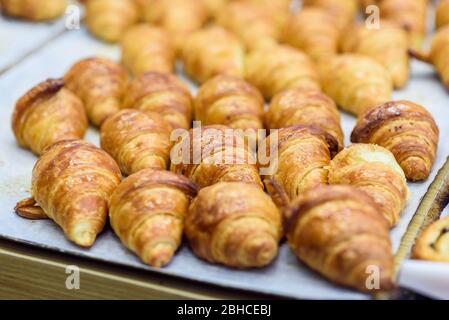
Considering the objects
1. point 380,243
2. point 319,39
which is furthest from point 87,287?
point 319,39

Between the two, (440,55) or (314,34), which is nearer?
(440,55)

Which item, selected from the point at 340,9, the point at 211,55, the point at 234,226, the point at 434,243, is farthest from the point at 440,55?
the point at 234,226

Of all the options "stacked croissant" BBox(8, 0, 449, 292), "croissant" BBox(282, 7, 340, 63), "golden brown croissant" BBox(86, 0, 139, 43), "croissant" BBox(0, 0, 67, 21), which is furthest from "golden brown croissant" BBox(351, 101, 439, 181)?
"croissant" BBox(0, 0, 67, 21)

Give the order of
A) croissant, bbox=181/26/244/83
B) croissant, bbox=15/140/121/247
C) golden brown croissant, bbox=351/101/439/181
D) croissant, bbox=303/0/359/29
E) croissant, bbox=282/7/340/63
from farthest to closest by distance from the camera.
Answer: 1. croissant, bbox=303/0/359/29
2. croissant, bbox=282/7/340/63
3. croissant, bbox=181/26/244/83
4. golden brown croissant, bbox=351/101/439/181
5. croissant, bbox=15/140/121/247

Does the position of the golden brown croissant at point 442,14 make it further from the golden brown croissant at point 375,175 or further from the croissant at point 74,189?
the croissant at point 74,189

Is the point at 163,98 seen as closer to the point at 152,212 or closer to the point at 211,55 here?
the point at 211,55

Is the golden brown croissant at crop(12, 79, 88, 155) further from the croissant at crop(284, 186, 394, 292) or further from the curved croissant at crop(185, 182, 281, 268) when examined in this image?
the croissant at crop(284, 186, 394, 292)
